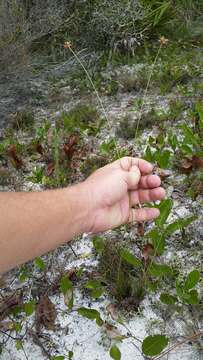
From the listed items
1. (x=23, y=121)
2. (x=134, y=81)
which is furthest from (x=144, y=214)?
(x=134, y=81)

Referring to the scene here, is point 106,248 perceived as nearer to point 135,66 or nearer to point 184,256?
point 184,256

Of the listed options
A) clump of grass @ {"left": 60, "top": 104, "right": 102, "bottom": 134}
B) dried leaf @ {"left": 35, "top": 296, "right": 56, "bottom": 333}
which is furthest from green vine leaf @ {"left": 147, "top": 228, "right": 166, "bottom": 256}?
clump of grass @ {"left": 60, "top": 104, "right": 102, "bottom": 134}

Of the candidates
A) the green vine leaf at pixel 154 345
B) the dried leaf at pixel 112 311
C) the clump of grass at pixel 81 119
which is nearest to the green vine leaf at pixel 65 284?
the dried leaf at pixel 112 311

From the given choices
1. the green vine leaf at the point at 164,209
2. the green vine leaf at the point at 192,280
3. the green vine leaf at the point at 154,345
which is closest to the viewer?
the green vine leaf at the point at 154,345

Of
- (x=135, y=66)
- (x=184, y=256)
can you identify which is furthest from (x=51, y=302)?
(x=135, y=66)

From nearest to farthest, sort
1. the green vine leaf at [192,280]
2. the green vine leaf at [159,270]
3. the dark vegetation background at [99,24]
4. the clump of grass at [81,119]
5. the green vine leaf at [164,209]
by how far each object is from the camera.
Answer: the green vine leaf at [192,280] < the green vine leaf at [159,270] < the green vine leaf at [164,209] < the clump of grass at [81,119] < the dark vegetation background at [99,24]

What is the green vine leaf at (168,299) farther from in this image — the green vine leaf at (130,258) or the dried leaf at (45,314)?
the dried leaf at (45,314)

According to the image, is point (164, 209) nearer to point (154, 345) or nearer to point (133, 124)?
point (154, 345)
